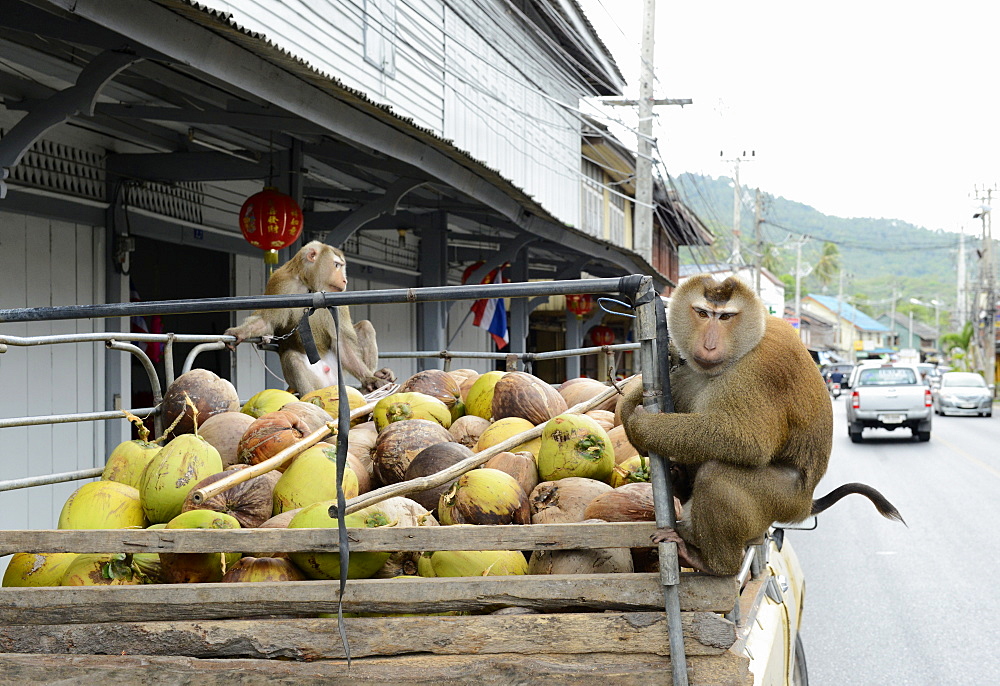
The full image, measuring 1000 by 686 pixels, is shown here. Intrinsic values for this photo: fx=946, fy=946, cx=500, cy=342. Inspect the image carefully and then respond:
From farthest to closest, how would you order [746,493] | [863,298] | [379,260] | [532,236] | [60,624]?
1. [863,298]
2. [379,260]
3. [532,236]
4. [746,493]
5. [60,624]

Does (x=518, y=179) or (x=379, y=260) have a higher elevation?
Answer: (x=518, y=179)

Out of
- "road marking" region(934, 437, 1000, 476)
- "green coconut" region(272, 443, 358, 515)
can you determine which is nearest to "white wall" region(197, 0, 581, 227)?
"green coconut" region(272, 443, 358, 515)

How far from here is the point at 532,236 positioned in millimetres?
10461

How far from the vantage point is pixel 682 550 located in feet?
7.59

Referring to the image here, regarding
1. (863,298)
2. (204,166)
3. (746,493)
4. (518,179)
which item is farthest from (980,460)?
(863,298)

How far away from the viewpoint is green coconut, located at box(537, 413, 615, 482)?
120 inches

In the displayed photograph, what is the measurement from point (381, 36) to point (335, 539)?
10013 millimetres

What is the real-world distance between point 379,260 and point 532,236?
3.32m

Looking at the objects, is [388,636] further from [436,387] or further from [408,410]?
[436,387]

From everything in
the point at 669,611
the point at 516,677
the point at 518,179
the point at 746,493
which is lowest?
the point at 516,677

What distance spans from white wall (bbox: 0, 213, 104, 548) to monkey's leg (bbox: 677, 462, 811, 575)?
5675 millimetres

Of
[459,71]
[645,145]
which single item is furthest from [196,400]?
[645,145]

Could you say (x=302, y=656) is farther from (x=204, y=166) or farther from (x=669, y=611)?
(x=204, y=166)

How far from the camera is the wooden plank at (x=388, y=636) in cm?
218
